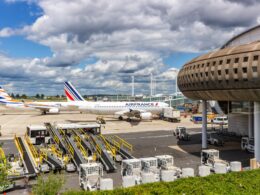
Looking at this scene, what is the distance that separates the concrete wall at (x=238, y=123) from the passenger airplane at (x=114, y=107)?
25918 millimetres

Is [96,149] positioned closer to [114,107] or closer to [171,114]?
[114,107]

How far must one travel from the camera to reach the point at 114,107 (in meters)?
82.3

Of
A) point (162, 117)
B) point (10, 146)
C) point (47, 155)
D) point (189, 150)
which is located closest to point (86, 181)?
point (47, 155)

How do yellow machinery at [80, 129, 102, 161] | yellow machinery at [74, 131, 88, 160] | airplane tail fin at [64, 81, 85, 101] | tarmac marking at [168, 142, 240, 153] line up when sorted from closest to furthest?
yellow machinery at [80, 129, 102, 161], yellow machinery at [74, 131, 88, 160], tarmac marking at [168, 142, 240, 153], airplane tail fin at [64, 81, 85, 101]

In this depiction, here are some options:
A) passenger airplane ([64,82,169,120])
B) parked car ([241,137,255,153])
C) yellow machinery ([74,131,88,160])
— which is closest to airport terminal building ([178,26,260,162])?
parked car ([241,137,255,153])

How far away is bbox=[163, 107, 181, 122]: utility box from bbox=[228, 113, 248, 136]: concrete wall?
24.4 m

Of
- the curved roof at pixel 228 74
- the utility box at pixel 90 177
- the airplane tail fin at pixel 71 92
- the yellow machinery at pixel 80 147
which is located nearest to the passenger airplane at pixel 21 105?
the airplane tail fin at pixel 71 92

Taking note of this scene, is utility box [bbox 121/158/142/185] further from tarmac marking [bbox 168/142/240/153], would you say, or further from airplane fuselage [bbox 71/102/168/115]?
airplane fuselage [bbox 71/102/168/115]

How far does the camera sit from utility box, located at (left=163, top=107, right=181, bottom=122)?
79.4 meters

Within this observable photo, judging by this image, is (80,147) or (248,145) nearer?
(80,147)

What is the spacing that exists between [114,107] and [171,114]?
16.7m

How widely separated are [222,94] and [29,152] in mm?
22666

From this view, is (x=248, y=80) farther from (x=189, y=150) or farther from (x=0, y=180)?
(x=0, y=180)

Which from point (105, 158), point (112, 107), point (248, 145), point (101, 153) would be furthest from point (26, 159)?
point (112, 107)
